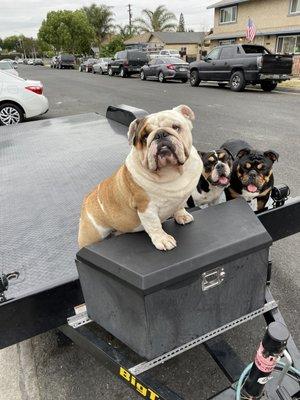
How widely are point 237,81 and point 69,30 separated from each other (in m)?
58.8

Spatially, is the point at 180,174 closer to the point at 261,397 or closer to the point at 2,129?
the point at 261,397

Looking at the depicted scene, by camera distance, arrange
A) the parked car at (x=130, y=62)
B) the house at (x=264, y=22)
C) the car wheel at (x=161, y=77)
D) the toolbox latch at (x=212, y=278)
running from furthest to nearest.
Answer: the house at (x=264, y=22) → the parked car at (x=130, y=62) → the car wheel at (x=161, y=77) → the toolbox latch at (x=212, y=278)

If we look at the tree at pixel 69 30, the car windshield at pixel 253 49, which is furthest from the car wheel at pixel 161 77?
the tree at pixel 69 30

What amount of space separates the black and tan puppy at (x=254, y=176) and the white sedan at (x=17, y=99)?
754 cm

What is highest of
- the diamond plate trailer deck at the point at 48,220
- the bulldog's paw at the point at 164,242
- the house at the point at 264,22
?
the house at the point at 264,22

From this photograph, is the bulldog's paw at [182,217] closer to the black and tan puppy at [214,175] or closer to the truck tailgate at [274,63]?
the black and tan puppy at [214,175]

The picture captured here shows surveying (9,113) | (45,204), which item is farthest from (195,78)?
(45,204)

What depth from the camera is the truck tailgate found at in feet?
44.7

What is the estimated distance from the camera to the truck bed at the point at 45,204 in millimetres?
1648

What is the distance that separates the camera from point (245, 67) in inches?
558

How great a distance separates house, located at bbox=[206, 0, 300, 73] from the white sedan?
23.9m

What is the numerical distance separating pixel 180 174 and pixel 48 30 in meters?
74.3

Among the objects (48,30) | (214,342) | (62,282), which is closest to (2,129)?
(62,282)

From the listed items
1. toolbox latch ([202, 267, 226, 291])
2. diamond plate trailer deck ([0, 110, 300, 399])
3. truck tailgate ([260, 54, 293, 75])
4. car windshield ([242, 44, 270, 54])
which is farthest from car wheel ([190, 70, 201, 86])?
toolbox latch ([202, 267, 226, 291])
